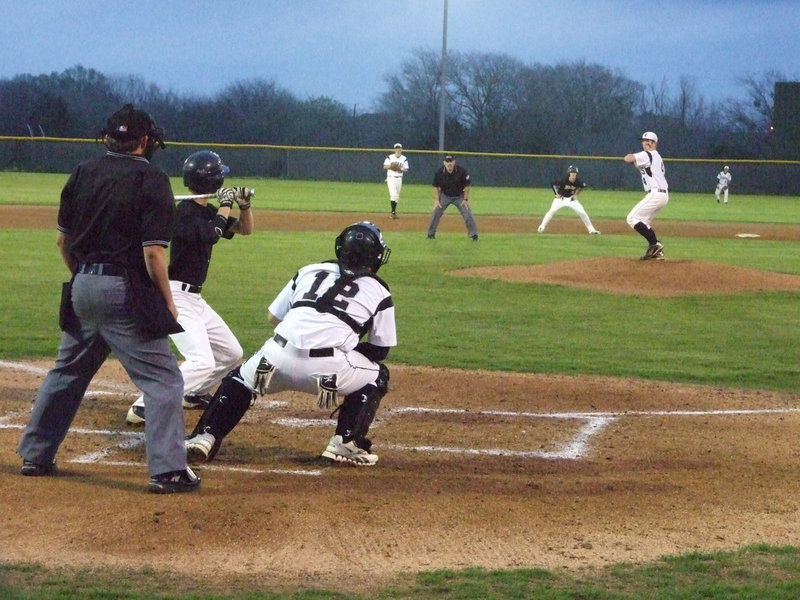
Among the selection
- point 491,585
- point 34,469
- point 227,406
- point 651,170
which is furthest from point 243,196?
point 651,170

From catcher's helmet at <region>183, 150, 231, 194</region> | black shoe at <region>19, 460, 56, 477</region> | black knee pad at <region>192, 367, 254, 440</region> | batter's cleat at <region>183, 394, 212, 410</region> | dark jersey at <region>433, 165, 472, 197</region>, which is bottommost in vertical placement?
batter's cleat at <region>183, 394, 212, 410</region>

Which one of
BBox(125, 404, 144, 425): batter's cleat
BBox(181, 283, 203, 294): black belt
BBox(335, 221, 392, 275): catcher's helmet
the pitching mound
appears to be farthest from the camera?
the pitching mound

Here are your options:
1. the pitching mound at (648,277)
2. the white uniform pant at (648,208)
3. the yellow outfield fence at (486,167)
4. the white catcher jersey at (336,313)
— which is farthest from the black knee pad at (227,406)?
the yellow outfield fence at (486,167)

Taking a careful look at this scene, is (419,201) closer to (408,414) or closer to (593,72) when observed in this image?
(408,414)

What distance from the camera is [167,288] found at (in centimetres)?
498

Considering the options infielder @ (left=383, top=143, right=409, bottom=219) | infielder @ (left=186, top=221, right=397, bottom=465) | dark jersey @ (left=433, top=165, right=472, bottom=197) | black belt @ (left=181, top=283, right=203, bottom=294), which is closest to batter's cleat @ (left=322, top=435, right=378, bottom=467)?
infielder @ (left=186, top=221, right=397, bottom=465)

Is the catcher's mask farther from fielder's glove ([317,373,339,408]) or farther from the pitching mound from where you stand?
the pitching mound

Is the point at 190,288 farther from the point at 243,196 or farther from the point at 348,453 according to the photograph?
the point at 348,453

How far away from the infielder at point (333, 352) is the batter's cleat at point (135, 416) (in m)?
0.99

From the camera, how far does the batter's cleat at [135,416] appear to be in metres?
6.64

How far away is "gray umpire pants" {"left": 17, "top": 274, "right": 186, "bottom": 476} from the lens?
4953 millimetres

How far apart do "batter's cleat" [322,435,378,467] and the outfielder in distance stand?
1316mm

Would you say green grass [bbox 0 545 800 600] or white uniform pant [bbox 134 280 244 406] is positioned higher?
white uniform pant [bbox 134 280 244 406]

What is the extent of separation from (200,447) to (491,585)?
2.17 metres
